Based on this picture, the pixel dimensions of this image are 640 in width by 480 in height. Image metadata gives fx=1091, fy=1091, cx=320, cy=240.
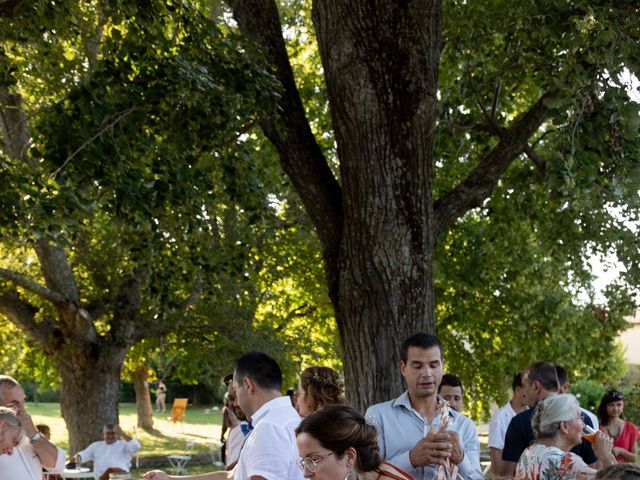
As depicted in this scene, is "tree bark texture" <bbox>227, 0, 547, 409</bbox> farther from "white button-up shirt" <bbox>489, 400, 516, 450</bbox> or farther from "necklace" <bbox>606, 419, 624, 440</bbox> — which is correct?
"necklace" <bbox>606, 419, 624, 440</bbox>

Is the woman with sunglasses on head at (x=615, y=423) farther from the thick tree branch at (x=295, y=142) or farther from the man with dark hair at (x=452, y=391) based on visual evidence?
the thick tree branch at (x=295, y=142)

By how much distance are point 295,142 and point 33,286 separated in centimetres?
1081

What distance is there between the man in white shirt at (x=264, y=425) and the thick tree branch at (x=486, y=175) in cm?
504

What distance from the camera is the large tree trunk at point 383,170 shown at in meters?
9.67

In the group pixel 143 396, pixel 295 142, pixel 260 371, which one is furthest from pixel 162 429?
pixel 260 371

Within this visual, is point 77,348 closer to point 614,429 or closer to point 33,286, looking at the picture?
point 33,286

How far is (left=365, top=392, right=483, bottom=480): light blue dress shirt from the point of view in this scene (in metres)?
5.82

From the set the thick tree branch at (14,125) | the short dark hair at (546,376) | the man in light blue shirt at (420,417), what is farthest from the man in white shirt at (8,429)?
the thick tree branch at (14,125)

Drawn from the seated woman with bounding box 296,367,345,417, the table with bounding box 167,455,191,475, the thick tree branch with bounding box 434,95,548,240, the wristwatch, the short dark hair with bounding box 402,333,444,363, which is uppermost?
the thick tree branch with bounding box 434,95,548,240

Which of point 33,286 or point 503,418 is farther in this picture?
point 33,286

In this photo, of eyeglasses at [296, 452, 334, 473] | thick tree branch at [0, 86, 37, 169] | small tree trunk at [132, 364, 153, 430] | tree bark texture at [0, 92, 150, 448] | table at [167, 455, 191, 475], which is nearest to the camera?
eyeglasses at [296, 452, 334, 473]

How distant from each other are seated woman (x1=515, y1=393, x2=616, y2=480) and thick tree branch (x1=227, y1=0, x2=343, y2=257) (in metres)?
4.20

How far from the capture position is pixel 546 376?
7938 millimetres

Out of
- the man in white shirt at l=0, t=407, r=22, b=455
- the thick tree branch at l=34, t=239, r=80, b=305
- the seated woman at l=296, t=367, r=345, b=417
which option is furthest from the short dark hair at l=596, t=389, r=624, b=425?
the thick tree branch at l=34, t=239, r=80, b=305
